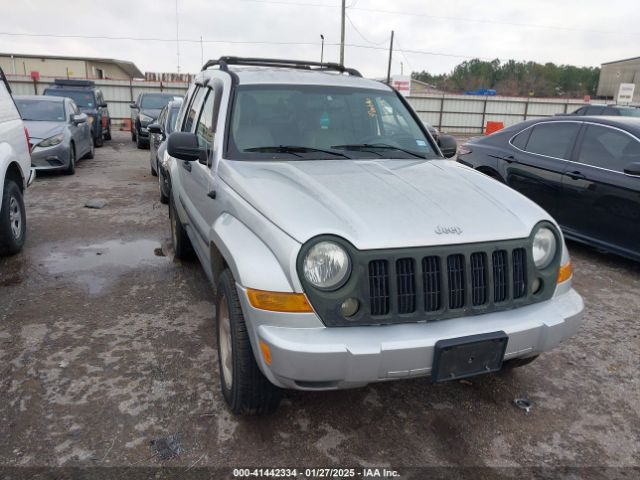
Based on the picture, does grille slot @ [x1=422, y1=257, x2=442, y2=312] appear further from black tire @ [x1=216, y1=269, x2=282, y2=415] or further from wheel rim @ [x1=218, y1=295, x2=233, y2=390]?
wheel rim @ [x1=218, y1=295, x2=233, y2=390]

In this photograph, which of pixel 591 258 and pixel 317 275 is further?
pixel 591 258

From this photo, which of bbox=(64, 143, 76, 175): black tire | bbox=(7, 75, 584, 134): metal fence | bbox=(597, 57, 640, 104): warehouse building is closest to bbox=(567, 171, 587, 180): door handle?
bbox=(64, 143, 76, 175): black tire

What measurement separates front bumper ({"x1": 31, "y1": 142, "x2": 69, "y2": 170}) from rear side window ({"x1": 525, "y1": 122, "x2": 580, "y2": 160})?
8.63 m

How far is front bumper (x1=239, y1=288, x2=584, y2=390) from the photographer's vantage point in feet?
6.99

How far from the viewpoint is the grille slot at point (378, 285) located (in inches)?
87.8

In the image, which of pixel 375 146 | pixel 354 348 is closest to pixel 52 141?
pixel 375 146

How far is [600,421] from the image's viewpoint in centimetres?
285

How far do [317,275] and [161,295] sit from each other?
2.69m

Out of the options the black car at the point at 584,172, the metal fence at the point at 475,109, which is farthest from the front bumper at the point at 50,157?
the metal fence at the point at 475,109

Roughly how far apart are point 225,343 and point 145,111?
1411 centimetres

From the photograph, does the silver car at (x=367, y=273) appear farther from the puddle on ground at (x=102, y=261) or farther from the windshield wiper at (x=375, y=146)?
the puddle on ground at (x=102, y=261)

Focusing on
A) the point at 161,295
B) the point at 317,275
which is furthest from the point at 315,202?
the point at 161,295

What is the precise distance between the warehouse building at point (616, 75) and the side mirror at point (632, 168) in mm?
55266

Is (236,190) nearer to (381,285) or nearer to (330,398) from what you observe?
(381,285)
